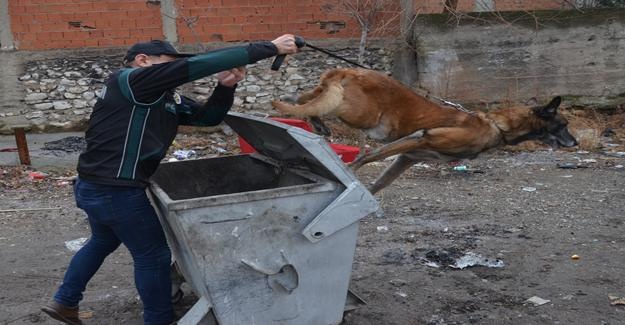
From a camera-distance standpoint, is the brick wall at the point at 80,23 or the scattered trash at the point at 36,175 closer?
the scattered trash at the point at 36,175

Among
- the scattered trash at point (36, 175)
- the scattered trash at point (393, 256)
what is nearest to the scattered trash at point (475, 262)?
the scattered trash at point (393, 256)

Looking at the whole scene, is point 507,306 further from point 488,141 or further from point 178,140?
point 178,140

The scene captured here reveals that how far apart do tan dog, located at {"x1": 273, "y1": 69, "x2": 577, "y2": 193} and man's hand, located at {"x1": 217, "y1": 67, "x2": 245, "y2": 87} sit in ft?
1.87

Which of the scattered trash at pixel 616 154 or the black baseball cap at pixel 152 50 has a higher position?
the black baseball cap at pixel 152 50

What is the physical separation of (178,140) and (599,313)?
625 centimetres

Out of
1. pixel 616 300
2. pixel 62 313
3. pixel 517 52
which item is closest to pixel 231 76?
pixel 62 313

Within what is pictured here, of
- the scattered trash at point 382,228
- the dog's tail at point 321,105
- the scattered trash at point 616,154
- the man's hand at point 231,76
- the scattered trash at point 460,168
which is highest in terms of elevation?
the man's hand at point 231,76

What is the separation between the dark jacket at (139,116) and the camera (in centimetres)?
288

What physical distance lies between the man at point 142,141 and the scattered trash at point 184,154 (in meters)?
4.63

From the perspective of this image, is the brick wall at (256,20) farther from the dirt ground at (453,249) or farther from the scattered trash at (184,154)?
the dirt ground at (453,249)

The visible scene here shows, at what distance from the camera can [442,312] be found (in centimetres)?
396

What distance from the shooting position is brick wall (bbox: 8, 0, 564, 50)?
364 inches

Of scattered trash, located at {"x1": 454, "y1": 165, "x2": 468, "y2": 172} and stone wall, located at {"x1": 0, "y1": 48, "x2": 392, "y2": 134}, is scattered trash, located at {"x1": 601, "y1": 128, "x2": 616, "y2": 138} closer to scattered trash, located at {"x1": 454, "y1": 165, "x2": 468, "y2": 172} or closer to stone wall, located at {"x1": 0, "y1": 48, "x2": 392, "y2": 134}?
scattered trash, located at {"x1": 454, "y1": 165, "x2": 468, "y2": 172}

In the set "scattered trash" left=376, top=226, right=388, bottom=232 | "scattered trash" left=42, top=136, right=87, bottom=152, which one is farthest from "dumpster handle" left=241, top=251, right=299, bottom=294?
"scattered trash" left=42, top=136, right=87, bottom=152
